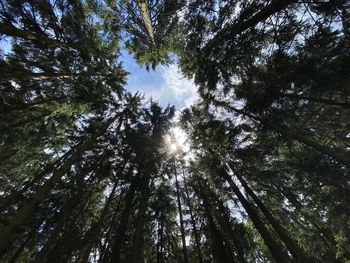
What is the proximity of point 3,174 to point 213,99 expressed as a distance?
14654 millimetres

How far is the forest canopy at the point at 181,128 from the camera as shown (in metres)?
7.19

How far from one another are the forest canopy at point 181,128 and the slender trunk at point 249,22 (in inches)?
1.8

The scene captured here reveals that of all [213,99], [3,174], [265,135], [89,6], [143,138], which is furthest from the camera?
[3,174]

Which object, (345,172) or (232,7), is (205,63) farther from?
(345,172)

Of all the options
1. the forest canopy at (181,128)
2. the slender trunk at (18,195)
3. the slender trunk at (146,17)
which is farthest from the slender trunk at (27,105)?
the slender trunk at (146,17)

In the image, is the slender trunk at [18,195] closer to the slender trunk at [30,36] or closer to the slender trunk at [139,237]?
the slender trunk at [139,237]

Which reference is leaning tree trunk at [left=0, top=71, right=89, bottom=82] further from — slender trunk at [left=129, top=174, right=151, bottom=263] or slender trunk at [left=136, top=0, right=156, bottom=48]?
slender trunk at [left=129, top=174, right=151, bottom=263]

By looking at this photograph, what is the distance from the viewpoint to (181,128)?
15.4 m

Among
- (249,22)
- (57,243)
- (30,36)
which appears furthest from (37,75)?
(249,22)

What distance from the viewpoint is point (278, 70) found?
791 cm

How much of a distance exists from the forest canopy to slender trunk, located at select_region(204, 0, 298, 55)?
0.15 feet

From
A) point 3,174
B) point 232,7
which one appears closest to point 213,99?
point 232,7

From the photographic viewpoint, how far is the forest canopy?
719 cm

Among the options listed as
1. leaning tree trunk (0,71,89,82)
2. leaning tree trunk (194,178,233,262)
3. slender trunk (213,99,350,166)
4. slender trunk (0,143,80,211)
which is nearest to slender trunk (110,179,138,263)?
slender trunk (0,143,80,211)
